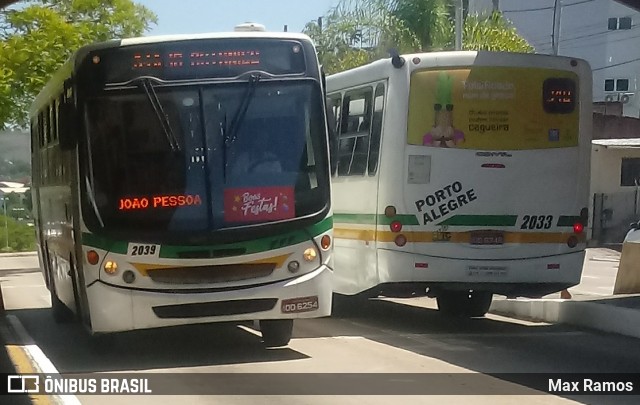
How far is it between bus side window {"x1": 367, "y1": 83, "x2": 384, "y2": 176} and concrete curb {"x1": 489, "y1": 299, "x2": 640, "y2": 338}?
3.17m

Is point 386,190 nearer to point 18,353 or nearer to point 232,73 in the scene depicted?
point 232,73

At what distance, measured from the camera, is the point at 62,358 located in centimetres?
1227

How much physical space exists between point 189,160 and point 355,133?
409 centimetres

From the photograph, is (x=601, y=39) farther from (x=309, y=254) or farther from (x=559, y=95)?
(x=309, y=254)

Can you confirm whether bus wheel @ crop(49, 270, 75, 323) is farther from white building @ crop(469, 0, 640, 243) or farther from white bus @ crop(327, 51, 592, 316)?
white building @ crop(469, 0, 640, 243)

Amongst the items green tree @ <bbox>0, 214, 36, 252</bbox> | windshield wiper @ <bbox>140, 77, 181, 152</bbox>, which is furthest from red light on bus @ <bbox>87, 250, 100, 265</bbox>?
green tree @ <bbox>0, 214, 36, 252</bbox>

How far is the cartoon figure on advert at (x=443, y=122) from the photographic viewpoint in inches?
544

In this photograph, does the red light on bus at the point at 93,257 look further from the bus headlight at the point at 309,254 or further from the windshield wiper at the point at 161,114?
the bus headlight at the point at 309,254

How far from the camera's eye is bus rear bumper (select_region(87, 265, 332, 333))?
11.4 metres

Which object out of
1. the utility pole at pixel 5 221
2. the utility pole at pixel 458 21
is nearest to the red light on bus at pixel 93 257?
the utility pole at pixel 458 21

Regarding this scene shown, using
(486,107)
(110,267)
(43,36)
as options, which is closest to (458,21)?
(43,36)

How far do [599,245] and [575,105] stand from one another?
2967 cm

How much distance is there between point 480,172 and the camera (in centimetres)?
1393

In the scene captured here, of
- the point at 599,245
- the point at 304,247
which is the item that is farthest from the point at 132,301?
the point at 599,245
